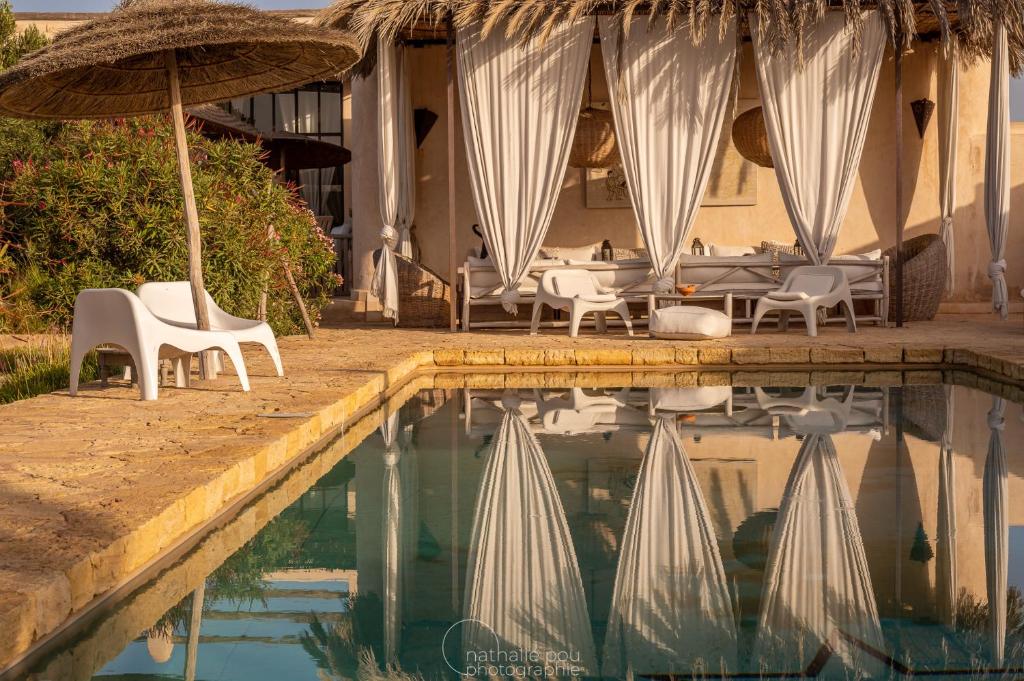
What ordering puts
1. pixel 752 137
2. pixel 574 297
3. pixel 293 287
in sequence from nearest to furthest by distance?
pixel 293 287 < pixel 574 297 < pixel 752 137

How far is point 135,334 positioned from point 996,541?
147 inches

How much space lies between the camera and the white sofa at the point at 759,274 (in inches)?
377

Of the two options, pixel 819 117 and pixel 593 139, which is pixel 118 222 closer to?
pixel 593 139

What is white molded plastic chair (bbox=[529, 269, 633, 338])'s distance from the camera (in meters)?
9.18

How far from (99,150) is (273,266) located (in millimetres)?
1474

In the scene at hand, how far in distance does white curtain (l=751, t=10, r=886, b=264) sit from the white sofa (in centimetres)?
31

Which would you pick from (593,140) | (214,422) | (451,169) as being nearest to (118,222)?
(451,169)

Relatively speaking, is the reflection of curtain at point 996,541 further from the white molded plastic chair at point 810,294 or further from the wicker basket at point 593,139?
the wicker basket at point 593,139

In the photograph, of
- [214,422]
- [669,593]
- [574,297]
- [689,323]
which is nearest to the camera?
[669,593]

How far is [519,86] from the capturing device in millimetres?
9469

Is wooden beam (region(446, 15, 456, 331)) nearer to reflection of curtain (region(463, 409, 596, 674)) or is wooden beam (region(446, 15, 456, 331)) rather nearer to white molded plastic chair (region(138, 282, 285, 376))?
white molded plastic chair (region(138, 282, 285, 376))

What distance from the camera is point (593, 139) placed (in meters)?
10.9

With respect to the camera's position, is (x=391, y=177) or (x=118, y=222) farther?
(x=391, y=177)

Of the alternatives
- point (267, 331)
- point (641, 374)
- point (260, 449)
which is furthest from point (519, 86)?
point (260, 449)
